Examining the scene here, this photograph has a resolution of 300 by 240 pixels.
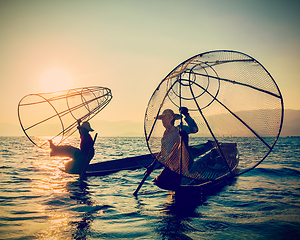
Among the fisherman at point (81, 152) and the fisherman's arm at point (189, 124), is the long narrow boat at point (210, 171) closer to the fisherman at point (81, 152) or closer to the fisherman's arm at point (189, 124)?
the fisherman's arm at point (189, 124)

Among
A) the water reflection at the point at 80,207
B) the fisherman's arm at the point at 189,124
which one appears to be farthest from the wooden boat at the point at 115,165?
the fisherman's arm at the point at 189,124

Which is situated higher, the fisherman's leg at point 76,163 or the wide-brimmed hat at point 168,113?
the wide-brimmed hat at point 168,113

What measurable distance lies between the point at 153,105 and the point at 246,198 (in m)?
4.20

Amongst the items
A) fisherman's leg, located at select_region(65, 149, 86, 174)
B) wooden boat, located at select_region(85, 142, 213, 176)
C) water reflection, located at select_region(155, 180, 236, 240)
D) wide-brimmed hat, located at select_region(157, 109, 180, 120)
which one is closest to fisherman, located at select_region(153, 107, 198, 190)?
wide-brimmed hat, located at select_region(157, 109, 180, 120)

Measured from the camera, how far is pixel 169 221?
4254 millimetres

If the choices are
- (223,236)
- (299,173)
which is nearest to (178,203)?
(223,236)

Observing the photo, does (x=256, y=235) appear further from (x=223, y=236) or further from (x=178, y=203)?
(x=178, y=203)

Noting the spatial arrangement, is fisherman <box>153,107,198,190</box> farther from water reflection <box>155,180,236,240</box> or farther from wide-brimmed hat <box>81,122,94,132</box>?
wide-brimmed hat <box>81,122,94,132</box>

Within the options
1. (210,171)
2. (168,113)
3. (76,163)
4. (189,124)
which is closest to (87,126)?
(76,163)

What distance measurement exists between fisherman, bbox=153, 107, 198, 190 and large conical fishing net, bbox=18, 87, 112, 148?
4359 mm

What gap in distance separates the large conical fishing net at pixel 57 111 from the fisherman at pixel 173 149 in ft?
14.3

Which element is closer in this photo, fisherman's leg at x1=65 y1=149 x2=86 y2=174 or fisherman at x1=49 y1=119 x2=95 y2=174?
fisherman at x1=49 y1=119 x2=95 y2=174

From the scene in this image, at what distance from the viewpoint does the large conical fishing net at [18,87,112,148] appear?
8.01 m

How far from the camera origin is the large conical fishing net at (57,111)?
315 inches
